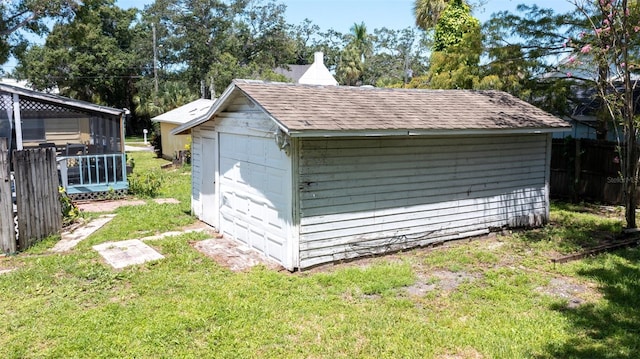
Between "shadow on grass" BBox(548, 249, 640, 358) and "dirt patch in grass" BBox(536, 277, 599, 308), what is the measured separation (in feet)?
0.45

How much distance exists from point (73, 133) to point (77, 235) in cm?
779

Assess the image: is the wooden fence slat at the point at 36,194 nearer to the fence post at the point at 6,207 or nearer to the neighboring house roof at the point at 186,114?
the fence post at the point at 6,207

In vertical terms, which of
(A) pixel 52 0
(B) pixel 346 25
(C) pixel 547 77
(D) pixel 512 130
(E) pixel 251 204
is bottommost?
(E) pixel 251 204

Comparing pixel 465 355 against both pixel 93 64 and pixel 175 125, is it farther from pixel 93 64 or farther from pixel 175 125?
pixel 93 64

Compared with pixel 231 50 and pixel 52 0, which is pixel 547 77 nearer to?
pixel 52 0

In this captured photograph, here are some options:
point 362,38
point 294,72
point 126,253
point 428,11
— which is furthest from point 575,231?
point 362,38

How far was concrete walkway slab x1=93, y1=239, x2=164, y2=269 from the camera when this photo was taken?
7594 millimetres

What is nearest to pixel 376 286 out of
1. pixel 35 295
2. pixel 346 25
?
pixel 35 295

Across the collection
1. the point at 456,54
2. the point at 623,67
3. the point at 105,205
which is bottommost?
the point at 105,205

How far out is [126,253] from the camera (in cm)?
802

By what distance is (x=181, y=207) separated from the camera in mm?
12094

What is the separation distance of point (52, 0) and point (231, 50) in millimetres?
21722

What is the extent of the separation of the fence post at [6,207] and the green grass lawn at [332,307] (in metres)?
0.29

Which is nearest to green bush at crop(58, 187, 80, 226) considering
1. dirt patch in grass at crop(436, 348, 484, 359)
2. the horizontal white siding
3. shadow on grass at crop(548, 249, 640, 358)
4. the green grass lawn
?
the green grass lawn
